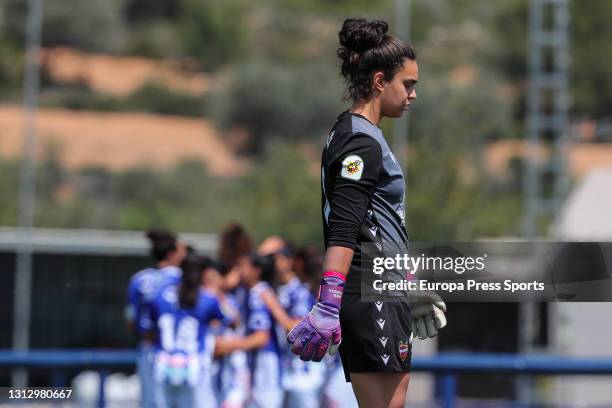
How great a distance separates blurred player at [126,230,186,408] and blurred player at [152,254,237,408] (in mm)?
142

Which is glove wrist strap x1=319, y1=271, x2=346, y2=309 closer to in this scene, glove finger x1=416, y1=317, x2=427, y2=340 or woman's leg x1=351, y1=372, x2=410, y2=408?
Result: woman's leg x1=351, y1=372, x2=410, y2=408

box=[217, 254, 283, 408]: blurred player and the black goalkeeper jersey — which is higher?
box=[217, 254, 283, 408]: blurred player

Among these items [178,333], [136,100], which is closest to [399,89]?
[178,333]

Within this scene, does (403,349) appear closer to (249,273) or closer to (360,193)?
(360,193)

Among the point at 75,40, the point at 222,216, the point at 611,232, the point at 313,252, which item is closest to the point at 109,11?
the point at 75,40

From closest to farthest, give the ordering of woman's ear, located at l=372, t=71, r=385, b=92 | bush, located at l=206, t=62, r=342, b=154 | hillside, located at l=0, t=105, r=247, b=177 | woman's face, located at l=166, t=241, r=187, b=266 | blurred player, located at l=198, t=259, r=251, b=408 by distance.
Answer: woman's ear, located at l=372, t=71, r=385, b=92 → woman's face, located at l=166, t=241, r=187, b=266 → blurred player, located at l=198, t=259, r=251, b=408 → hillside, located at l=0, t=105, r=247, b=177 → bush, located at l=206, t=62, r=342, b=154

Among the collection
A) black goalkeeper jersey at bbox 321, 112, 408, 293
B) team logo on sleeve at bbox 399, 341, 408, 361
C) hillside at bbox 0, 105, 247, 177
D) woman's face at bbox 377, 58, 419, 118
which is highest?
hillside at bbox 0, 105, 247, 177

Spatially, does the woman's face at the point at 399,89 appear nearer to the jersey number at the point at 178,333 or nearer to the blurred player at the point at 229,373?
the jersey number at the point at 178,333

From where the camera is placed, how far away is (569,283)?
5781mm

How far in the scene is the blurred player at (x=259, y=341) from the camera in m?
11.4

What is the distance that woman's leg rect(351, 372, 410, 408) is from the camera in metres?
5.21

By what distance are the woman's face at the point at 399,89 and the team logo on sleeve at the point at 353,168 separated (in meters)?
0.32

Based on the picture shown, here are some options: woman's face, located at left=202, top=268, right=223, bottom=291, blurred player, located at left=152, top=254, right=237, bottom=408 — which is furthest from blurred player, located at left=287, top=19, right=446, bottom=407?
woman's face, located at left=202, top=268, right=223, bottom=291

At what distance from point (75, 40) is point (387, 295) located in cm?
6217
